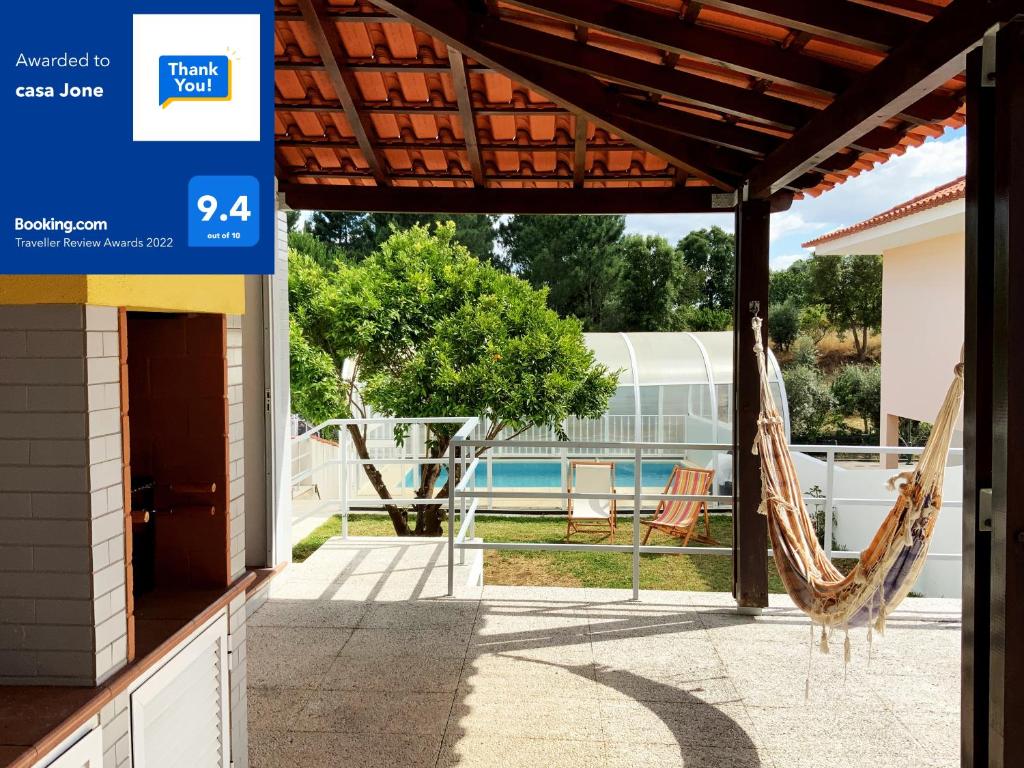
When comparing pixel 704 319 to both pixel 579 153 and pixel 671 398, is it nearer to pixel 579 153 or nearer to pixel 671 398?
pixel 671 398

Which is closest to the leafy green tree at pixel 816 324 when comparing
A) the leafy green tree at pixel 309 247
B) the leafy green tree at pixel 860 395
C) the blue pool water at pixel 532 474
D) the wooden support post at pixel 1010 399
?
the leafy green tree at pixel 860 395

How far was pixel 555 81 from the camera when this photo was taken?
3588 millimetres

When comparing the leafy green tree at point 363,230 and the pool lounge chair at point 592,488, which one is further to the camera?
the leafy green tree at point 363,230

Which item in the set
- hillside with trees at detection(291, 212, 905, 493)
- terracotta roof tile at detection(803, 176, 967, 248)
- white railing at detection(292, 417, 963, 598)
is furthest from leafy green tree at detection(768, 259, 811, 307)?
terracotta roof tile at detection(803, 176, 967, 248)

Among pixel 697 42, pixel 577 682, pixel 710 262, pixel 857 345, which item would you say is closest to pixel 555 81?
pixel 697 42

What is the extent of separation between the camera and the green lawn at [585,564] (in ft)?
25.3

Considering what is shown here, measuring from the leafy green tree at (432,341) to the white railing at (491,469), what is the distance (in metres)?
0.50

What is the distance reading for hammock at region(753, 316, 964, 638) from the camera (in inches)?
94.5

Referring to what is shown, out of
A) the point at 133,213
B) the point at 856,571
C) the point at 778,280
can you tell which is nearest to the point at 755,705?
the point at 856,571

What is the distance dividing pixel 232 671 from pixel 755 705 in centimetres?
219

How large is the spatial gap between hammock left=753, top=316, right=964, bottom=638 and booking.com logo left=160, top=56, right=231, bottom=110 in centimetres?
214

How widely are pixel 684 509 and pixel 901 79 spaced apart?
6034mm

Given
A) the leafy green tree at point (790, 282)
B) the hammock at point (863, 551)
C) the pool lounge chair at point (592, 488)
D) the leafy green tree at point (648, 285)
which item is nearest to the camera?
the hammock at point (863, 551)

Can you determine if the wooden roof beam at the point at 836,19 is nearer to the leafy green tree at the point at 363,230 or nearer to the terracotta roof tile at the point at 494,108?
the terracotta roof tile at the point at 494,108
